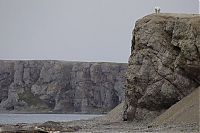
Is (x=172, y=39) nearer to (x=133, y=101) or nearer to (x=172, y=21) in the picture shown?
(x=172, y=21)

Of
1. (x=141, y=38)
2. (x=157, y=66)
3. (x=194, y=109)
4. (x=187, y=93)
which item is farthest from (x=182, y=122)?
(x=141, y=38)

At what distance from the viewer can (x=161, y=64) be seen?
73.6 m

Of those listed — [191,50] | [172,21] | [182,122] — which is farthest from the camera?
[172,21]

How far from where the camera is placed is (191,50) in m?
69.3

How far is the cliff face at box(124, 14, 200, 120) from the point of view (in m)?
69.7

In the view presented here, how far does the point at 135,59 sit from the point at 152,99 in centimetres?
810

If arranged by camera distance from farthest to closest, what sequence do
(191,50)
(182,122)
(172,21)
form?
(172,21)
(191,50)
(182,122)

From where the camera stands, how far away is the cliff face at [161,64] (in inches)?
2744

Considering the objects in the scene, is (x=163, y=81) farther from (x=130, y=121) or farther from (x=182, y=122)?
(x=182, y=122)

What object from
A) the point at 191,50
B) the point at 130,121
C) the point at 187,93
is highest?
the point at 191,50

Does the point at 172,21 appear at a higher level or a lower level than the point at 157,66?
higher

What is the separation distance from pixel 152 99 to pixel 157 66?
5.07 meters

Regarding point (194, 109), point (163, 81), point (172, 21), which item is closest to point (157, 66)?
point (163, 81)

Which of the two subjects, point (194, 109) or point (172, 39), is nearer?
point (194, 109)
